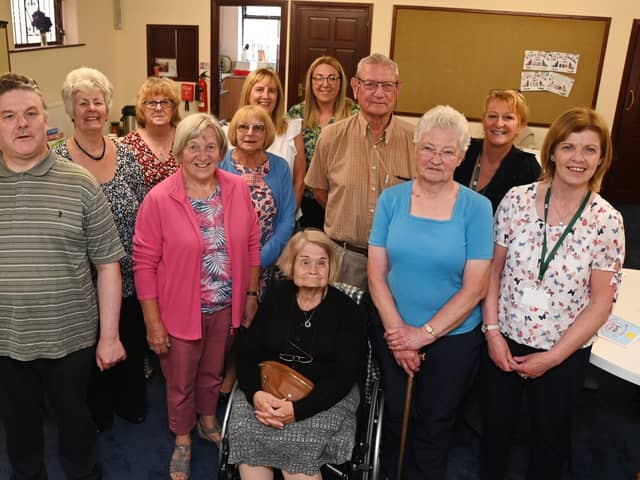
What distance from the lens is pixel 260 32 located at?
10812mm

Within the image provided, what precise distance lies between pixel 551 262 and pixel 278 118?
67.8 inches

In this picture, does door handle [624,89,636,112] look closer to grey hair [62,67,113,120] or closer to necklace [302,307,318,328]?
necklace [302,307,318,328]

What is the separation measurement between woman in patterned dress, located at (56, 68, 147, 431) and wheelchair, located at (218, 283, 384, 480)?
0.73 m

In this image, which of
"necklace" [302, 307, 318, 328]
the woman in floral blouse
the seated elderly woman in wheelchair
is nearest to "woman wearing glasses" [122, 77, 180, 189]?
the seated elderly woman in wheelchair

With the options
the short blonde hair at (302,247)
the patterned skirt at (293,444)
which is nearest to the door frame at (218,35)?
the short blonde hair at (302,247)

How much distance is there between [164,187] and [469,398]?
1863 millimetres

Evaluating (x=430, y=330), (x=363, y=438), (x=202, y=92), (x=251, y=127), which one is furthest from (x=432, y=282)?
(x=202, y=92)

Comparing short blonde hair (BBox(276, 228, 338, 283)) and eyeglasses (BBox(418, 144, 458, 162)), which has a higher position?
eyeglasses (BBox(418, 144, 458, 162))

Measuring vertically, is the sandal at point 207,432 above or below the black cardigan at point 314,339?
below

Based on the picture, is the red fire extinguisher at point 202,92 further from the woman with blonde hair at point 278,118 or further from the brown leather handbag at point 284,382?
the brown leather handbag at point 284,382

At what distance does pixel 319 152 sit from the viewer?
2822mm

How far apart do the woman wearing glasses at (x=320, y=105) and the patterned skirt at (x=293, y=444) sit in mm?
1499

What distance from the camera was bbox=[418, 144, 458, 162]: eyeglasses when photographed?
2.07 m

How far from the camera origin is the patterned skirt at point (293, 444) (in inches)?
81.6
